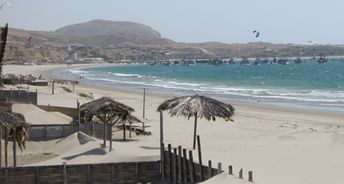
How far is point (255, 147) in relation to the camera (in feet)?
65.8

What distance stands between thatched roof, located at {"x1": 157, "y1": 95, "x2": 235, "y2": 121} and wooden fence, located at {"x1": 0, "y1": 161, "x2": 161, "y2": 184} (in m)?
3.10

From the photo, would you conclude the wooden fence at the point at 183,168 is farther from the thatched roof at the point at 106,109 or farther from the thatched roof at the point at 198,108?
the thatched roof at the point at 106,109

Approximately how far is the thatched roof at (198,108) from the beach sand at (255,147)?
4.02ft

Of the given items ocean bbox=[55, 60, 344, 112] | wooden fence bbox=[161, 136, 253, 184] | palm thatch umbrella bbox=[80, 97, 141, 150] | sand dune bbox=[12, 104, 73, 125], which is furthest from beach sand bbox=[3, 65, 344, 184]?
ocean bbox=[55, 60, 344, 112]

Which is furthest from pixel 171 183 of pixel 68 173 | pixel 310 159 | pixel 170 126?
pixel 170 126

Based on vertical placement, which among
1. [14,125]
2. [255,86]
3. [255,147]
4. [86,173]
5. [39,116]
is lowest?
[255,86]

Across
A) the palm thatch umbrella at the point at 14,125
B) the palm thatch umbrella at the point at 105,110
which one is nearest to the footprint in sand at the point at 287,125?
the palm thatch umbrella at the point at 105,110

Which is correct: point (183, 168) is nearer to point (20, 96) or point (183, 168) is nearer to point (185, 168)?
point (185, 168)

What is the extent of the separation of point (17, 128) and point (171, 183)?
4.16 meters

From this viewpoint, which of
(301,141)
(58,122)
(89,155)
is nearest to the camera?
(89,155)

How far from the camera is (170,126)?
26.2 m

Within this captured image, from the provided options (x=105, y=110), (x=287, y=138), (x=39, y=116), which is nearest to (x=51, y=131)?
(x=39, y=116)

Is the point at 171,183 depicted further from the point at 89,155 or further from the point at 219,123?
the point at 219,123

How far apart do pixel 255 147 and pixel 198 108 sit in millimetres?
3436
